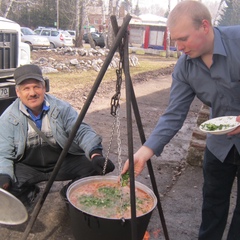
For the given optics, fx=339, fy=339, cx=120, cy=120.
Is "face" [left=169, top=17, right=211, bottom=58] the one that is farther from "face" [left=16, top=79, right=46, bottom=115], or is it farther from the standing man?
"face" [left=16, top=79, right=46, bottom=115]

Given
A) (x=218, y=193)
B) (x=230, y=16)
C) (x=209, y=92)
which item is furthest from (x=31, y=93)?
(x=230, y=16)

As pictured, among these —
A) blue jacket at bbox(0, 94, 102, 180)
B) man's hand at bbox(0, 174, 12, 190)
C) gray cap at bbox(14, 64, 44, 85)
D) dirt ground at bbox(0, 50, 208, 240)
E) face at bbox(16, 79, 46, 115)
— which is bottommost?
dirt ground at bbox(0, 50, 208, 240)

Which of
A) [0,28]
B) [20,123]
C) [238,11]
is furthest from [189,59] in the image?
[238,11]

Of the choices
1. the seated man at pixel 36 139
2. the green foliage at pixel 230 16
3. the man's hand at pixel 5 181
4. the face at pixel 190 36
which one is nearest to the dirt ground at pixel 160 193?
the seated man at pixel 36 139

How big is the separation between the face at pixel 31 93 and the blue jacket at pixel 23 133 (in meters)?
0.13

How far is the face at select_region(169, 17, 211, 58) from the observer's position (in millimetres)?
1985

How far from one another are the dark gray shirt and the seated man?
69 cm

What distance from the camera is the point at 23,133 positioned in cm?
303

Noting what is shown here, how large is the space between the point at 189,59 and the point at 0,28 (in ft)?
11.8

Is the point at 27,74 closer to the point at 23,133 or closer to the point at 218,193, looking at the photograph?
the point at 23,133

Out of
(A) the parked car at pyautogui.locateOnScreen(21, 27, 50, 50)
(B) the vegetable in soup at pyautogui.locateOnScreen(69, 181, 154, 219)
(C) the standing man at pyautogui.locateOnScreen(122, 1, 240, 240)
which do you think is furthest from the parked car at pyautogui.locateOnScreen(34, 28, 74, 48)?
(C) the standing man at pyautogui.locateOnScreen(122, 1, 240, 240)

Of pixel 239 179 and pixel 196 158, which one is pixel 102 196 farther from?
pixel 196 158

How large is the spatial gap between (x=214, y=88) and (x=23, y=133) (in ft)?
5.63

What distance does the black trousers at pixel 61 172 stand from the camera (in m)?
3.11
